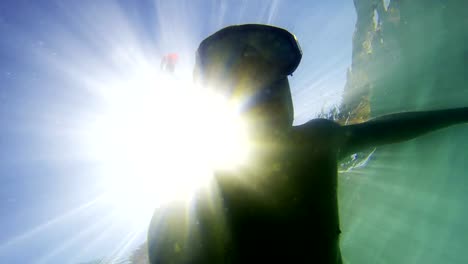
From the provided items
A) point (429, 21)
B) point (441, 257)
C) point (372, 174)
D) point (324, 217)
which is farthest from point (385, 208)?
point (441, 257)

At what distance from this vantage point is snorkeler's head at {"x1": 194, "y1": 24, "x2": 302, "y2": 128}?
1254 millimetres

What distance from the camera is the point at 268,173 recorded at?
113 centimetres

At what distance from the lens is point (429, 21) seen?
13.3 meters

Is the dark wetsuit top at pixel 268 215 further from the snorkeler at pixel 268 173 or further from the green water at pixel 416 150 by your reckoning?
the green water at pixel 416 150

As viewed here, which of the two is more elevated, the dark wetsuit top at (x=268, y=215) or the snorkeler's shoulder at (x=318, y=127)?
the snorkeler's shoulder at (x=318, y=127)

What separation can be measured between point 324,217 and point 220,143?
77 centimetres

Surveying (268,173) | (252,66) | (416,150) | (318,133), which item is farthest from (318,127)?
(416,150)

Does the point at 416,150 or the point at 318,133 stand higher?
the point at 318,133

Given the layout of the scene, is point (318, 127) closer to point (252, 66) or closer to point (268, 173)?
point (268, 173)

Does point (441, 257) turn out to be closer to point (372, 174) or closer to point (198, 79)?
point (372, 174)

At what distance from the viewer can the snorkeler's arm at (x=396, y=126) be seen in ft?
4.15

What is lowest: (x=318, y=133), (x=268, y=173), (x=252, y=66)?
(x=268, y=173)

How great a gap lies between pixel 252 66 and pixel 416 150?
62.7ft

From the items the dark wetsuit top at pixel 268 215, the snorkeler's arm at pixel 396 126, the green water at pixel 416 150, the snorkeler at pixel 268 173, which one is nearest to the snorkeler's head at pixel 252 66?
the snorkeler at pixel 268 173
